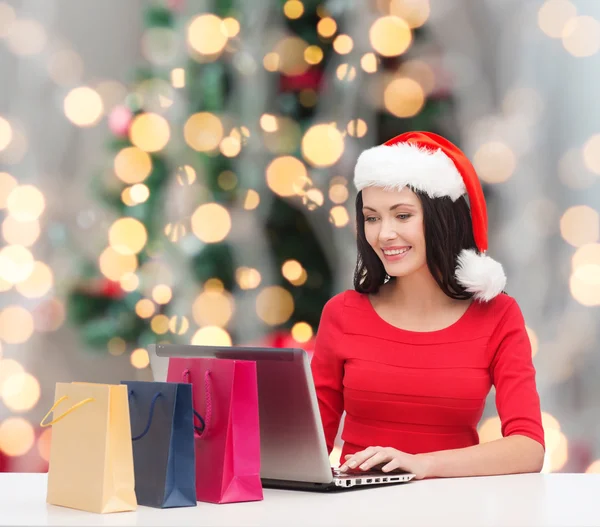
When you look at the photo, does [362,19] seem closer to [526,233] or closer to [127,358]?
[526,233]

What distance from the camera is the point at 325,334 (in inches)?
74.2

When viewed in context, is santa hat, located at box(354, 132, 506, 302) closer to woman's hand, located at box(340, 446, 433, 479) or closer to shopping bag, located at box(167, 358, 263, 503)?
woman's hand, located at box(340, 446, 433, 479)

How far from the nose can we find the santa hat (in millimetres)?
73

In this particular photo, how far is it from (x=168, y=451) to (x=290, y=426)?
0.61 ft

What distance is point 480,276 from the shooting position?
1.74m

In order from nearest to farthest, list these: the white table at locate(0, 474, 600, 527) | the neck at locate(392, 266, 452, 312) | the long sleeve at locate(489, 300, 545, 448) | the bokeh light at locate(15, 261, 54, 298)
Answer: the white table at locate(0, 474, 600, 527), the long sleeve at locate(489, 300, 545, 448), the neck at locate(392, 266, 452, 312), the bokeh light at locate(15, 261, 54, 298)

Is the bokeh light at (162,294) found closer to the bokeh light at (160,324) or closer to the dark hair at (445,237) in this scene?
the bokeh light at (160,324)

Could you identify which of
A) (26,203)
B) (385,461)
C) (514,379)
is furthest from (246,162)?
(385,461)

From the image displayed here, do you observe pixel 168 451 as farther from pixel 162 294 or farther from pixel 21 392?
pixel 21 392

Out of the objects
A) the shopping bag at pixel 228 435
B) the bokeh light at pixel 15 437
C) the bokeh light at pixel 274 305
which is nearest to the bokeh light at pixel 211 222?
the bokeh light at pixel 274 305

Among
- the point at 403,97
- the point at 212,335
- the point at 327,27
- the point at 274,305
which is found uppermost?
the point at 327,27

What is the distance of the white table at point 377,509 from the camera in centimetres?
98

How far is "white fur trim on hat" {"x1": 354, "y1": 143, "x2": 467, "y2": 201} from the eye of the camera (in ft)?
5.68

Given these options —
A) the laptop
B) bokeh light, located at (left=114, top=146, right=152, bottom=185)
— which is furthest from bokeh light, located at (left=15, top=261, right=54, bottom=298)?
the laptop
